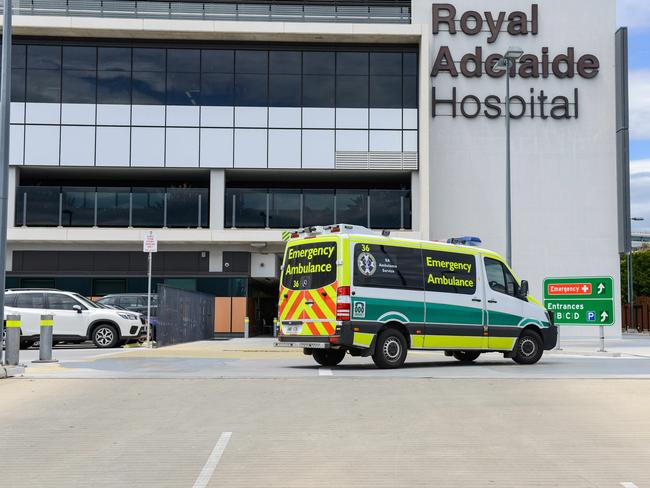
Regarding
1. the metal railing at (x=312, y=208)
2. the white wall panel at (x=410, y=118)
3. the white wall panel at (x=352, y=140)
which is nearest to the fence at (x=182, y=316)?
the metal railing at (x=312, y=208)

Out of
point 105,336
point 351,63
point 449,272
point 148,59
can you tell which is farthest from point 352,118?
point 449,272

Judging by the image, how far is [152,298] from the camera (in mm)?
29734

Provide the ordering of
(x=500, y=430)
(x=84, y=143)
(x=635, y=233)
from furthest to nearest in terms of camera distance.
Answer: (x=635, y=233) → (x=84, y=143) → (x=500, y=430)

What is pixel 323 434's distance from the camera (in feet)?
28.9

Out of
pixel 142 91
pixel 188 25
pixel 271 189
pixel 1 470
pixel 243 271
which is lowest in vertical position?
pixel 1 470

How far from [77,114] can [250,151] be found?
713 cm

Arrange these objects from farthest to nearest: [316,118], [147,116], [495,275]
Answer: [316,118] → [147,116] → [495,275]

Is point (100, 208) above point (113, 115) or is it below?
below

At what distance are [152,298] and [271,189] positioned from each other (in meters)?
8.17

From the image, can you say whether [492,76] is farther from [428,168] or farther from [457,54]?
[428,168]

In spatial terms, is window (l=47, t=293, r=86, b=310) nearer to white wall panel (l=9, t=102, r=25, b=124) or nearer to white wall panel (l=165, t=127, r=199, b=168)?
white wall panel (l=165, t=127, r=199, b=168)

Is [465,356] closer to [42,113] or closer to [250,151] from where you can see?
[250,151]

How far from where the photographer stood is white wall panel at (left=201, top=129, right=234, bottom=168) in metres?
35.2

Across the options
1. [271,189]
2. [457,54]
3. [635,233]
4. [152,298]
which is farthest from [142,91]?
[635,233]
